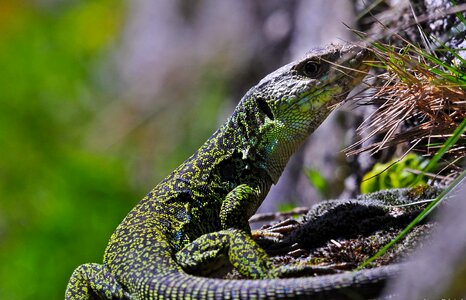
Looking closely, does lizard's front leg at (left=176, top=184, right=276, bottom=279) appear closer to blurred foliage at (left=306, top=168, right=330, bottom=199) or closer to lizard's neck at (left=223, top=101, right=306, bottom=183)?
lizard's neck at (left=223, top=101, right=306, bottom=183)

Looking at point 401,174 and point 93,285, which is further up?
point 401,174

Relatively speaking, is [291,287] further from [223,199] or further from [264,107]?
[264,107]

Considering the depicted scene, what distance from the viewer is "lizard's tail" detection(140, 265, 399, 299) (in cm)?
237

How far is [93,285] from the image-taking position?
346 cm

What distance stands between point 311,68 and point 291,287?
172cm

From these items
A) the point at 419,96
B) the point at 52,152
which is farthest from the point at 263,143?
the point at 52,152

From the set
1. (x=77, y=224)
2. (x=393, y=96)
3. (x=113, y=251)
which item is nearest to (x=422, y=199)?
(x=393, y=96)

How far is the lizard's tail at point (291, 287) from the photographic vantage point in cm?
237

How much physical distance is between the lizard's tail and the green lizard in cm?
2

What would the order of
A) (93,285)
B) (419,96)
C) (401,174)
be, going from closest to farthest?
(419,96), (93,285), (401,174)

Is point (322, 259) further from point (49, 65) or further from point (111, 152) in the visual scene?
point (49, 65)

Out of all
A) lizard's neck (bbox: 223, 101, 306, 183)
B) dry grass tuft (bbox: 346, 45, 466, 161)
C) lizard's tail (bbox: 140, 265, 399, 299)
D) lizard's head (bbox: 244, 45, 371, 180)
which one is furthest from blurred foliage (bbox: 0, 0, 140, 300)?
dry grass tuft (bbox: 346, 45, 466, 161)

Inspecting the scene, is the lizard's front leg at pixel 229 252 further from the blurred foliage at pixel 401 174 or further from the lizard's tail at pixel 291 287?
the blurred foliage at pixel 401 174

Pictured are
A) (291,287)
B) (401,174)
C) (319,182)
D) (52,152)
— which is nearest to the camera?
(291,287)
